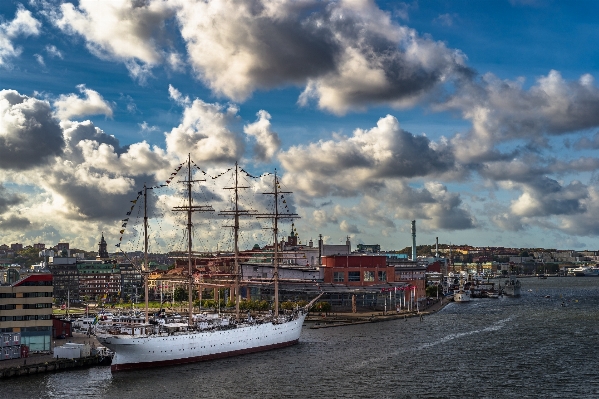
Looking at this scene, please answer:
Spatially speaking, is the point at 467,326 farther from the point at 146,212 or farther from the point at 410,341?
the point at 146,212

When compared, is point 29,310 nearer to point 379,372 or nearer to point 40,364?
point 40,364

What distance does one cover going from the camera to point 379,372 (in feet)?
248

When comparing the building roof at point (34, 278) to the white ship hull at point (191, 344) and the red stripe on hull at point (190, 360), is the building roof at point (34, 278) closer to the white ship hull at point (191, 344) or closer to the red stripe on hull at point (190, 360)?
the white ship hull at point (191, 344)

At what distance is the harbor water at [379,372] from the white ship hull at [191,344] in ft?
5.64

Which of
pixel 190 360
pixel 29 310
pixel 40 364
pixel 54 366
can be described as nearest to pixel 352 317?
pixel 190 360

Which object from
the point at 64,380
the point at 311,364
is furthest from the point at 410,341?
the point at 64,380

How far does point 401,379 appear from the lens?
71.7 metres

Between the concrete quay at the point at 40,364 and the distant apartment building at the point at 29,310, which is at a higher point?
the distant apartment building at the point at 29,310

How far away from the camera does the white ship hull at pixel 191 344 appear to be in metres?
78.2

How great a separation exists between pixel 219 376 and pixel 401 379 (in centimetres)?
1969

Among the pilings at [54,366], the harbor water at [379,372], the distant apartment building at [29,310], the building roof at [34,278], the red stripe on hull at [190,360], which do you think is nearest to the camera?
the harbor water at [379,372]

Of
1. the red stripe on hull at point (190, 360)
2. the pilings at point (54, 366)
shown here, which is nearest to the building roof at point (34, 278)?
the pilings at point (54, 366)

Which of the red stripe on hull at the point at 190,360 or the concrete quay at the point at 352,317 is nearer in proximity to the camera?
the red stripe on hull at the point at 190,360

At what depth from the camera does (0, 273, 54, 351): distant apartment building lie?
79.6m
